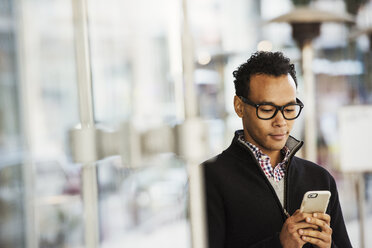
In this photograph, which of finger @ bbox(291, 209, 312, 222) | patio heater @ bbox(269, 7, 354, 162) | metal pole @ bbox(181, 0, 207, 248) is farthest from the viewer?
patio heater @ bbox(269, 7, 354, 162)

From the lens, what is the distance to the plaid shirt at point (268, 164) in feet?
4.18

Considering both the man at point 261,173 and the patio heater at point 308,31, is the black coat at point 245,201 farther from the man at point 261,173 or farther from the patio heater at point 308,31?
the patio heater at point 308,31

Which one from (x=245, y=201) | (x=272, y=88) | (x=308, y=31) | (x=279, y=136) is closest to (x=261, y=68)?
(x=272, y=88)

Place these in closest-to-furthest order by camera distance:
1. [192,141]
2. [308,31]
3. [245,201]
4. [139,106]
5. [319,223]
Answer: [192,141] → [139,106] → [319,223] → [245,201] → [308,31]

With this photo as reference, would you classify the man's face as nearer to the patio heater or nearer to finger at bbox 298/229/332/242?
finger at bbox 298/229/332/242

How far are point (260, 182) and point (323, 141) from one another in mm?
4404

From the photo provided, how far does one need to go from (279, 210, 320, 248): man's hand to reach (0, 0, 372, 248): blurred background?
0.23 metres

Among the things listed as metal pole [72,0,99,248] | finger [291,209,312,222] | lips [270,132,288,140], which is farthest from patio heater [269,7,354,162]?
metal pole [72,0,99,248]

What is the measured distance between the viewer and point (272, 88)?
1224mm

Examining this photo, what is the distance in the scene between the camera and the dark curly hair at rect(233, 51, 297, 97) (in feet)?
4.10

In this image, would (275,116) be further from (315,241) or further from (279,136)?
(315,241)

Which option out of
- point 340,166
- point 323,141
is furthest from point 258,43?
point 340,166

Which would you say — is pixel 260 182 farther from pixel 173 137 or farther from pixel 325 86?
pixel 325 86

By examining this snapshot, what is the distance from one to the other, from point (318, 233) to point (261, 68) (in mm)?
432
